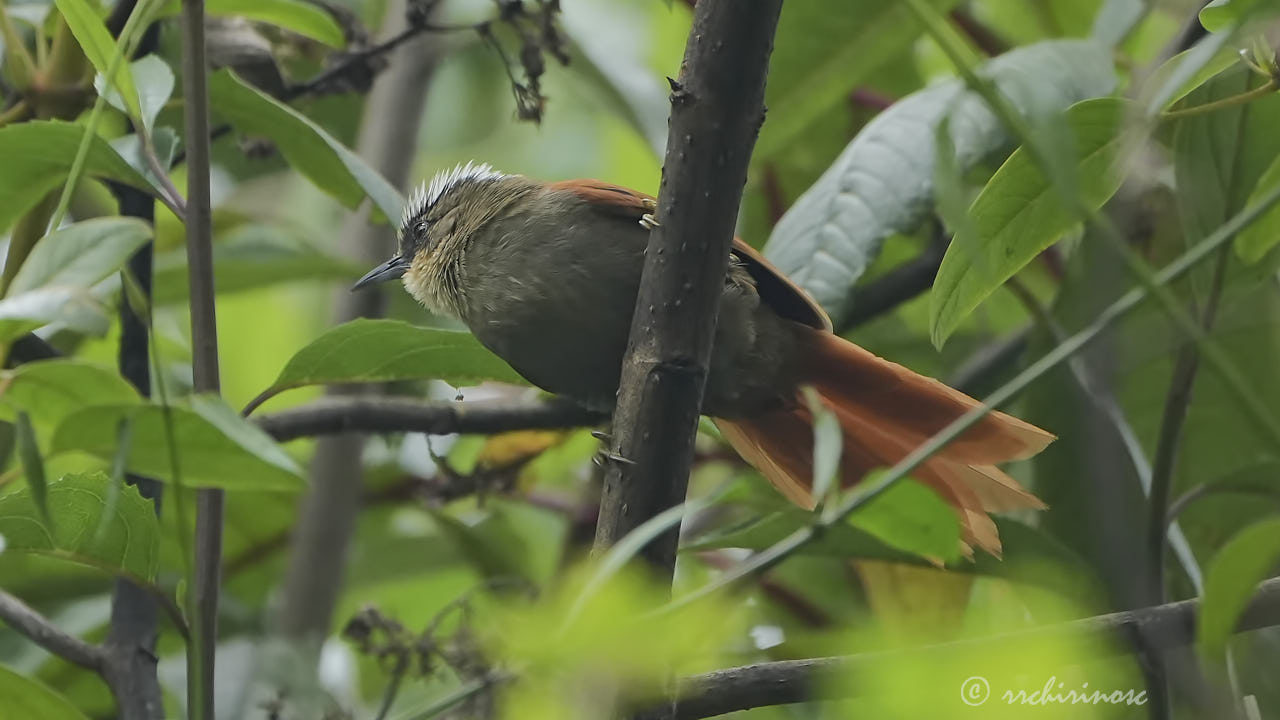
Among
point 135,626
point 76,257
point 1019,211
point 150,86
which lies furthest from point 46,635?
point 1019,211

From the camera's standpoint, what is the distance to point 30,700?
1374 mm

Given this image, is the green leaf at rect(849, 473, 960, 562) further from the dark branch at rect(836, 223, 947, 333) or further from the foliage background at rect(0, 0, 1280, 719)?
the dark branch at rect(836, 223, 947, 333)

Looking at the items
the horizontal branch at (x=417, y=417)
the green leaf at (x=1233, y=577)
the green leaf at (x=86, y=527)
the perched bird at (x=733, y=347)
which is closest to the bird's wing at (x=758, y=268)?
the perched bird at (x=733, y=347)

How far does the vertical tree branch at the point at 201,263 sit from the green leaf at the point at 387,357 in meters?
0.20

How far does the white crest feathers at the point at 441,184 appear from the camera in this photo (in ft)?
8.64

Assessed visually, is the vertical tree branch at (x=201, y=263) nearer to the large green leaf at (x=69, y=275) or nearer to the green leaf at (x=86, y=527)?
the green leaf at (x=86, y=527)

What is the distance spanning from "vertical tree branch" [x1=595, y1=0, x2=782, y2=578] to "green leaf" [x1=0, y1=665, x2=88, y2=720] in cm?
60

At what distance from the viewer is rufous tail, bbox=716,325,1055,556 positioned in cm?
192

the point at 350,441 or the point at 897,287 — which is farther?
the point at 350,441

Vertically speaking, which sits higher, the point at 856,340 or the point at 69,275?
the point at 856,340

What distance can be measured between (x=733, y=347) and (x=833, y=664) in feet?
3.16

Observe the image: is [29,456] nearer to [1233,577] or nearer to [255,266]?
[1233,577]

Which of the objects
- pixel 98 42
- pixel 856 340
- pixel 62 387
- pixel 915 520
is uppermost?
pixel 856 340

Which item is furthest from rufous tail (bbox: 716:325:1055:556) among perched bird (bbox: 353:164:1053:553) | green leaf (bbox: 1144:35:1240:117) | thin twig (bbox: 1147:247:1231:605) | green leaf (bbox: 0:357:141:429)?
green leaf (bbox: 0:357:141:429)
